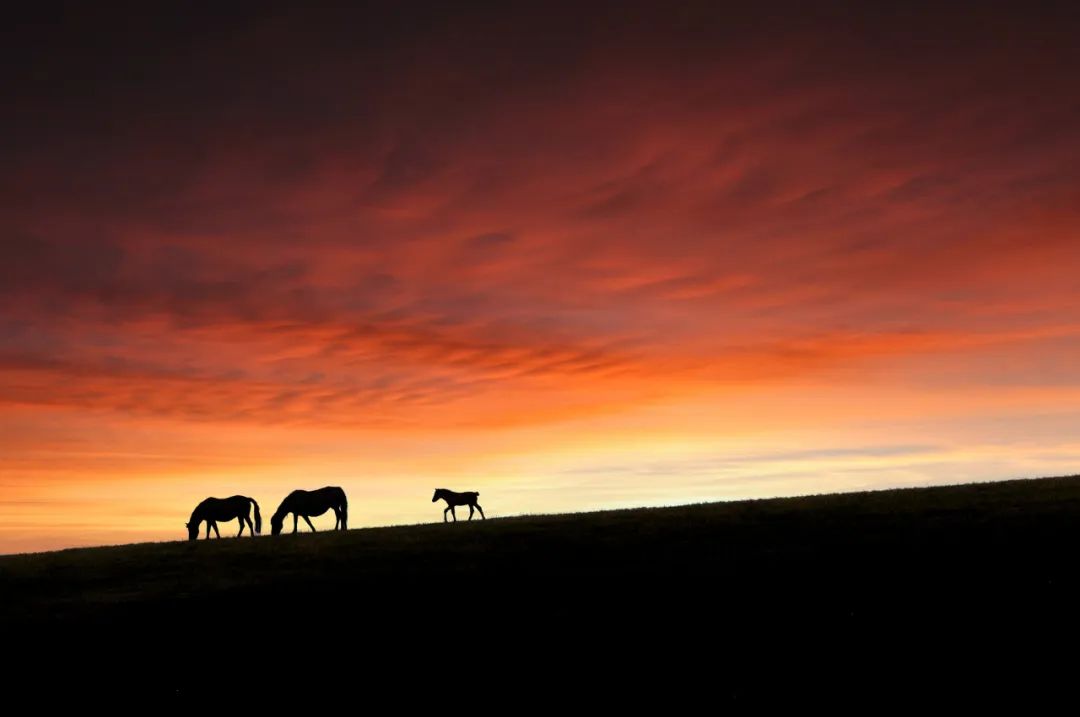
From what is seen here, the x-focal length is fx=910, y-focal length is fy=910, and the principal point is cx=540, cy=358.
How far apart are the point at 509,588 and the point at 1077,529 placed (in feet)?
57.9

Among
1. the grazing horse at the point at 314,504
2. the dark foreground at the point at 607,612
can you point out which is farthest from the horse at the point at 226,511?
the dark foreground at the point at 607,612

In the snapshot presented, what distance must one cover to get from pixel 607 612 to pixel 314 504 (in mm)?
30569

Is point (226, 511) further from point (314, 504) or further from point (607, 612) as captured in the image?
point (607, 612)

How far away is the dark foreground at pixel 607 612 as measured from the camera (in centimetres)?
1652

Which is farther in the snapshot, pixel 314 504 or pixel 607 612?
pixel 314 504

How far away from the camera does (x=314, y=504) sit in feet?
161

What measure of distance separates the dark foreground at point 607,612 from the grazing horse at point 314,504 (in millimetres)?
10963

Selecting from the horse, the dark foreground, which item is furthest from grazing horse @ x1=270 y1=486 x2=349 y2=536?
the dark foreground

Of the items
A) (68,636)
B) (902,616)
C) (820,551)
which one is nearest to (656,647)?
(902,616)

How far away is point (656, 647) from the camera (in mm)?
18281

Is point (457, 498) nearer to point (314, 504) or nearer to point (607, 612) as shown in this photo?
point (314, 504)

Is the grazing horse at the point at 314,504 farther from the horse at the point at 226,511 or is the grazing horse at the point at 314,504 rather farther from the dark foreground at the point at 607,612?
the dark foreground at the point at 607,612

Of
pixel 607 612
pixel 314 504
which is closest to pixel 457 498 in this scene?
pixel 314 504

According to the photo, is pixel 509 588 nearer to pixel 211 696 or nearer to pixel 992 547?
pixel 211 696
